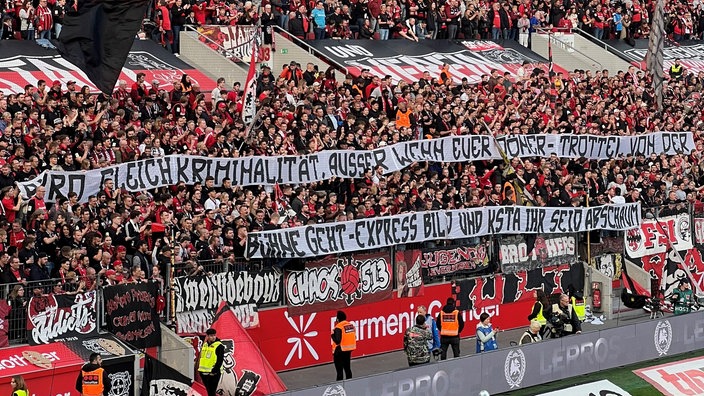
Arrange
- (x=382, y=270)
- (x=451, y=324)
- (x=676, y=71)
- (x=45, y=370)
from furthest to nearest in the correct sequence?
(x=676, y=71) < (x=382, y=270) < (x=451, y=324) < (x=45, y=370)

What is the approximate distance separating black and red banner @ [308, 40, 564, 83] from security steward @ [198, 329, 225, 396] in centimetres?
1491

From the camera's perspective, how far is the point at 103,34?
1324 cm

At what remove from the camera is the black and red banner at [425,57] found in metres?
36.5

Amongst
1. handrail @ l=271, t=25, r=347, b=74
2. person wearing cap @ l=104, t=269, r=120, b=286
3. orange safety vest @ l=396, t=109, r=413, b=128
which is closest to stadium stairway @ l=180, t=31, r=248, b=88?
handrail @ l=271, t=25, r=347, b=74

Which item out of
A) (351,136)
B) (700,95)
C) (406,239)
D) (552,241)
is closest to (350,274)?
(406,239)

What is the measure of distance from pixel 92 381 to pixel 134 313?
226cm

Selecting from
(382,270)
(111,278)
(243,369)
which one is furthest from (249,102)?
(243,369)

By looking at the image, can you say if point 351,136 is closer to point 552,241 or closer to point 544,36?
point 552,241

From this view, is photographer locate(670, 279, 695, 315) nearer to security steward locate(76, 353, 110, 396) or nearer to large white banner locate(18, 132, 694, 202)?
large white banner locate(18, 132, 694, 202)

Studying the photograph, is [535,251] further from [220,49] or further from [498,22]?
[498,22]

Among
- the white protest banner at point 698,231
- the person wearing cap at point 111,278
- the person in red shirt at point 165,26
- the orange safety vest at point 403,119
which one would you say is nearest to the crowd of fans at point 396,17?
the person in red shirt at point 165,26

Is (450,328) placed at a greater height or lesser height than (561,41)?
lesser

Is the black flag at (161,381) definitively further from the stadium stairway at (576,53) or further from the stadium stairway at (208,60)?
the stadium stairway at (576,53)

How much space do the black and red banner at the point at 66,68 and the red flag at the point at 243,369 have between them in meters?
8.11
